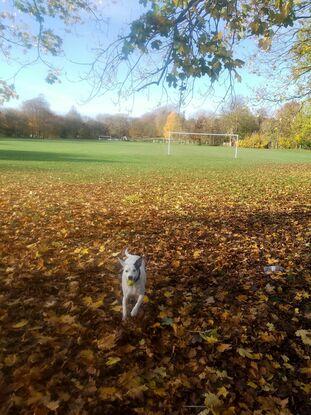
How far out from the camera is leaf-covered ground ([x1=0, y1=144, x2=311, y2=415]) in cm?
279

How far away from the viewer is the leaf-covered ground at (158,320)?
2.79 metres

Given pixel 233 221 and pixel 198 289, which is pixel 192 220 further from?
pixel 198 289

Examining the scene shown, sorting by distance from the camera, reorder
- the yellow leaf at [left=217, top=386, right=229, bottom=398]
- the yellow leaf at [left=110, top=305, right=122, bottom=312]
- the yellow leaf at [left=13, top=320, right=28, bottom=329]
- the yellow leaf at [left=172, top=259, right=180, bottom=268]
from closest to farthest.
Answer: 1. the yellow leaf at [left=217, top=386, right=229, bottom=398]
2. the yellow leaf at [left=13, top=320, right=28, bottom=329]
3. the yellow leaf at [left=110, top=305, right=122, bottom=312]
4. the yellow leaf at [left=172, top=259, right=180, bottom=268]

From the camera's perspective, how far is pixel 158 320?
12.8 feet

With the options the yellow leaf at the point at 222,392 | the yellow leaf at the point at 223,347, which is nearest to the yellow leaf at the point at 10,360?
the yellow leaf at the point at 222,392

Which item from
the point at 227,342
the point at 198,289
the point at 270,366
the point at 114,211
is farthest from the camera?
the point at 114,211

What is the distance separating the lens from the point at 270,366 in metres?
3.18

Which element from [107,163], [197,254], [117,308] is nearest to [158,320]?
[117,308]

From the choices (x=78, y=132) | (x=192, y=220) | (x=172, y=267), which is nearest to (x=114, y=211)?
(x=192, y=220)

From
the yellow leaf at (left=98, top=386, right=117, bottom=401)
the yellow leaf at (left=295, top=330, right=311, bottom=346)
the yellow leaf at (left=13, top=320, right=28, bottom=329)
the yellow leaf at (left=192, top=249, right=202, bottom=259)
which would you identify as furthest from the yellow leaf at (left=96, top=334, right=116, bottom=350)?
the yellow leaf at (left=192, top=249, right=202, bottom=259)

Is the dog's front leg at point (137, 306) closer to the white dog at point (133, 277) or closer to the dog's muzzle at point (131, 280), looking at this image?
the white dog at point (133, 277)

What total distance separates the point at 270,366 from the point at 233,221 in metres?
5.35

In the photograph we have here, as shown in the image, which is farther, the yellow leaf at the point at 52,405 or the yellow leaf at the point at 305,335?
the yellow leaf at the point at 305,335

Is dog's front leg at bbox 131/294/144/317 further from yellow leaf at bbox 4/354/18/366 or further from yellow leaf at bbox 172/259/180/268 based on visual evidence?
yellow leaf at bbox 172/259/180/268
